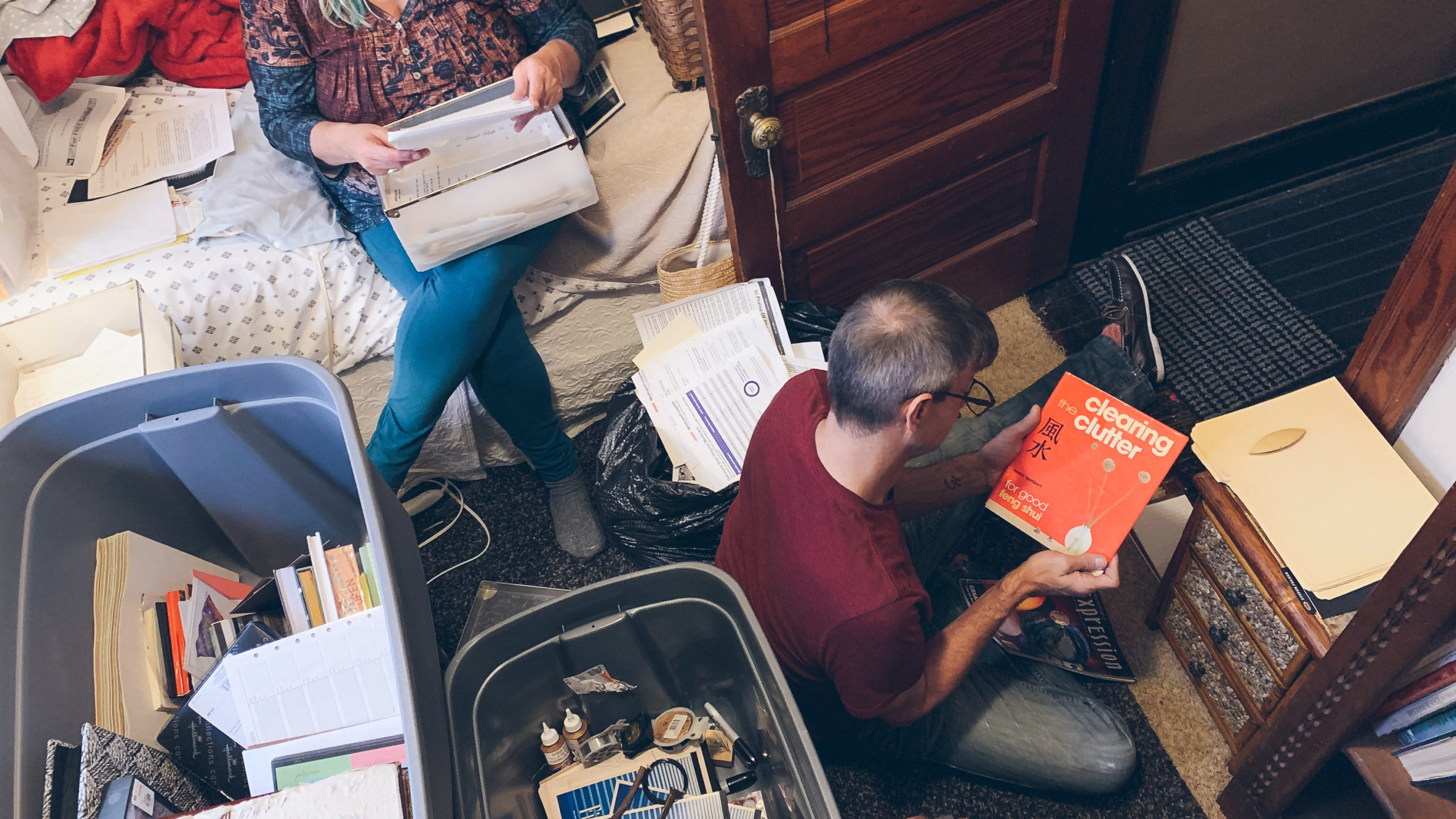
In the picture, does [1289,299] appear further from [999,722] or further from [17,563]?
[17,563]

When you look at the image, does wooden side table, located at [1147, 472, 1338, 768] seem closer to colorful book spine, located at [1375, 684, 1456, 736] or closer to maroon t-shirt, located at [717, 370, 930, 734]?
colorful book spine, located at [1375, 684, 1456, 736]

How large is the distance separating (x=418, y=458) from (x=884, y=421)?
3.92 ft

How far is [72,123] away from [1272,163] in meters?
2.71

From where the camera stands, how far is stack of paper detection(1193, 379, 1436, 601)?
1082mm

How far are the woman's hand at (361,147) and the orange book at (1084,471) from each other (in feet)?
3.57

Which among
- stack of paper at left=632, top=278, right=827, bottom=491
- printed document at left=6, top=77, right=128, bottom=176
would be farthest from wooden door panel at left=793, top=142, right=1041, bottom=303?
printed document at left=6, top=77, right=128, bottom=176

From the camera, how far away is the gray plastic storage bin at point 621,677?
1011 mm

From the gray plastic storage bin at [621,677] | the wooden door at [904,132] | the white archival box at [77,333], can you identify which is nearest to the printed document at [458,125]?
the wooden door at [904,132]

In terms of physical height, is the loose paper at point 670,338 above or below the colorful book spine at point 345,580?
below

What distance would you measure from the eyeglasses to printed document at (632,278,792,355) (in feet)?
1.17

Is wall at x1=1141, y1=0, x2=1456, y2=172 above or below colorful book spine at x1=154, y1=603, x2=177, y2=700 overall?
above

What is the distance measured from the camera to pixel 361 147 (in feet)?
4.85

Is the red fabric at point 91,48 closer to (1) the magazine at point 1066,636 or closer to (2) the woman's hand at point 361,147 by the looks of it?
(2) the woman's hand at point 361,147

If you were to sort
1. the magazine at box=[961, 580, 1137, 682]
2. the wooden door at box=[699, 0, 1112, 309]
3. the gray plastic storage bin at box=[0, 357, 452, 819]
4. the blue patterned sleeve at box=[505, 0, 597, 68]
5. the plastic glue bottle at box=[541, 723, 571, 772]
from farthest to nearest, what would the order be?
the blue patterned sleeve at box=[505, 0, 597, 68] < the magazine at box=[961, 580, 1137, 682] < the wooden door at box=[699, 0, 1112, 309] < the plastic glue bottle at box=[541, 723, 571, 772] < the gray plastic storage bin at box=[0, 357, 452, 819]
